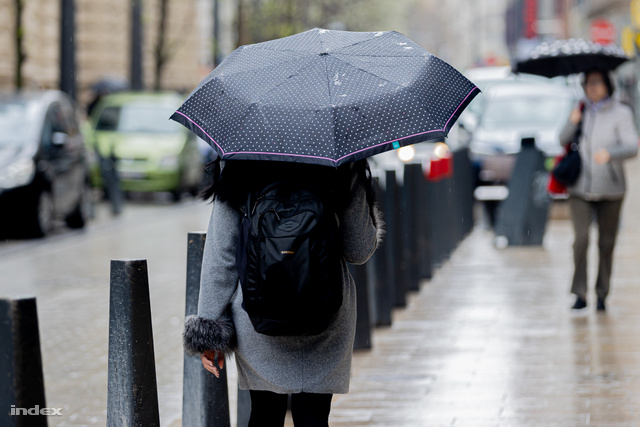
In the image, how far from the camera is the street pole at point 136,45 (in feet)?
88.8

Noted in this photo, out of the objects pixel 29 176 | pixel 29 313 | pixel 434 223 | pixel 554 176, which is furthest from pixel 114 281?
pixel 29 176

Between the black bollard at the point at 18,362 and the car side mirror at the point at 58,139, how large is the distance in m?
12.3

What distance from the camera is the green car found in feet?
68.8

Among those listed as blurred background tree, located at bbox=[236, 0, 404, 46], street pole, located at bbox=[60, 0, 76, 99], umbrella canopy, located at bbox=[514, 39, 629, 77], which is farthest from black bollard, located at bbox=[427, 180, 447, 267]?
blurred background tree, located at bbox=[236, 0, 404, 46]

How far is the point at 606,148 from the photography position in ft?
27.9

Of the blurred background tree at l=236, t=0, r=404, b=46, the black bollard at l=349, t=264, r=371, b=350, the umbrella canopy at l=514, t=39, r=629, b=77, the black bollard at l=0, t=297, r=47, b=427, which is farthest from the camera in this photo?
the blurred background tree at l=236, t=0, r=404, b=46

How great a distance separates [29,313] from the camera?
11.4 feet

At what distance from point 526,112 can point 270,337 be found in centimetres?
1592

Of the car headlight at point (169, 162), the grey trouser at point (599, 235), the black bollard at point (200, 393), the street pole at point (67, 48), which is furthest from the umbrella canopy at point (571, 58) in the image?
the street pole at point (67, 48)

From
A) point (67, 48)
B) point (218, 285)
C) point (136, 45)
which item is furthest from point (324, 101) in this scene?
point (136, 45)

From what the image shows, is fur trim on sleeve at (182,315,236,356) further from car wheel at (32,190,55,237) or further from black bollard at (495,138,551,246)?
car wheel at (32,190,55,237)

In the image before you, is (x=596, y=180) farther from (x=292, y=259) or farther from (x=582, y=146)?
(x=292, y=259)

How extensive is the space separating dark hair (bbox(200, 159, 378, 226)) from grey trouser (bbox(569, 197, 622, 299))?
5.08 meters

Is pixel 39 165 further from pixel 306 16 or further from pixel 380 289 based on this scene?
pixel 306 16
